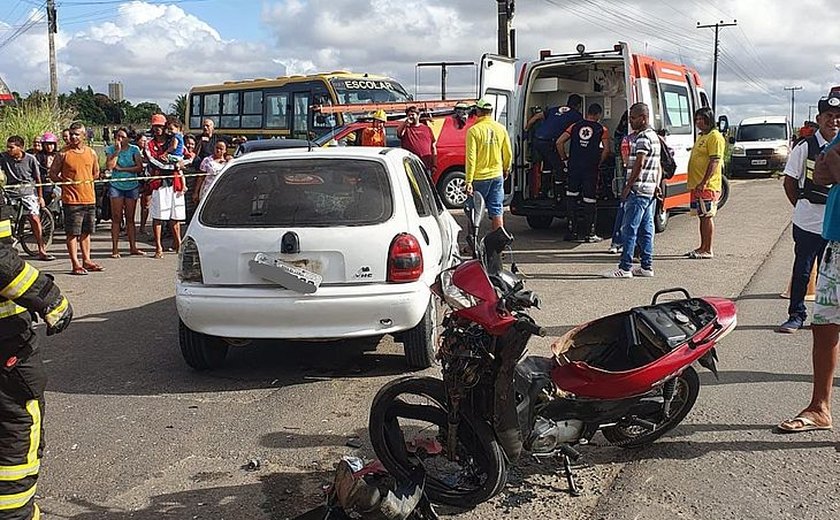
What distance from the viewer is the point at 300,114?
68.6ft

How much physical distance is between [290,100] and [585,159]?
11807 millimetres

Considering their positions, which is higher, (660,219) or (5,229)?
(5,229)

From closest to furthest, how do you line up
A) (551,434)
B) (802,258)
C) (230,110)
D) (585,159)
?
1. (551,434)
2. (802,258)
3. (585,159)
4. (230,110)

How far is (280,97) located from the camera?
21359mm

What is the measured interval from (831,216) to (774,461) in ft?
4.52

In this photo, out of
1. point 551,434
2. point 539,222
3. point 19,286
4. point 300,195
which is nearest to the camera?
point 19,286

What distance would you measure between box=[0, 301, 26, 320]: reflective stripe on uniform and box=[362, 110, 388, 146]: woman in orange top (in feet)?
37.1

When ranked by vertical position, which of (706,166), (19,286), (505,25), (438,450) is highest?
(505,25)

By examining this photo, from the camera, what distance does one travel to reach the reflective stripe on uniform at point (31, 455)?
10.9ft

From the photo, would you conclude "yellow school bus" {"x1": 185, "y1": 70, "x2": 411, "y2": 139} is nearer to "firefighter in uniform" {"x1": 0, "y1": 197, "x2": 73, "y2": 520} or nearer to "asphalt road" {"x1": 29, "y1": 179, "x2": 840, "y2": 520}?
"asphalt road" {"x1": 29, "y1": 179, "x2": 840, "y2": 520}

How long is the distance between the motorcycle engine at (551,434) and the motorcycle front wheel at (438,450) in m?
0.31

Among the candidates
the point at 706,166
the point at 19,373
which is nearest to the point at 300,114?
the point at 706,166

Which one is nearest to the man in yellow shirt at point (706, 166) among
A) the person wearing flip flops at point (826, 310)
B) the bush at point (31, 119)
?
the person wearing flip flops at point (826, 310)

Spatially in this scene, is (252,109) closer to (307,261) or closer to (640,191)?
(640,191)
